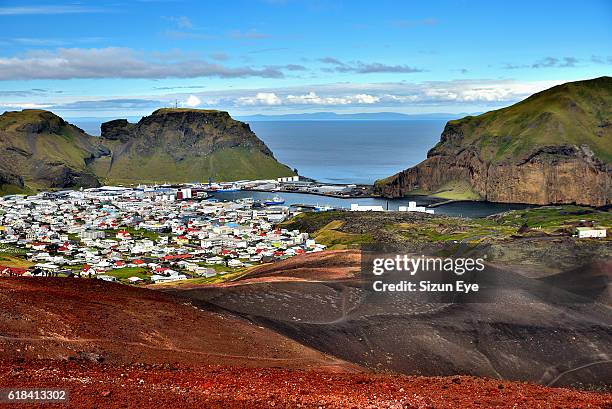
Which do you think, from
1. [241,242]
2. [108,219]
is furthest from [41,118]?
[241,242]

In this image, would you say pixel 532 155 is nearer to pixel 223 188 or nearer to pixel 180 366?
pixel 223 188

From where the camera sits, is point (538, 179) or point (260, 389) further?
point (538, 179)

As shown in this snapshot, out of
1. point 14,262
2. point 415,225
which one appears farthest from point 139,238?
point 415,225

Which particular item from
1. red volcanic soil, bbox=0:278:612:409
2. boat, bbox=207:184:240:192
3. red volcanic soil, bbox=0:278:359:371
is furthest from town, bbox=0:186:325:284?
boat, bbox=207:184:240:192

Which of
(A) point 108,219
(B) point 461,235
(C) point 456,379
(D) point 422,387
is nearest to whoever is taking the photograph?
(D) point 422,387

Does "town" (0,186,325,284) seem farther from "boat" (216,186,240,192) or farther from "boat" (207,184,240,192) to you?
"boat" (216,186,240,192)

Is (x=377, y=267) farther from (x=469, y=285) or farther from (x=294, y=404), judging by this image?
(x=294, y=404)
